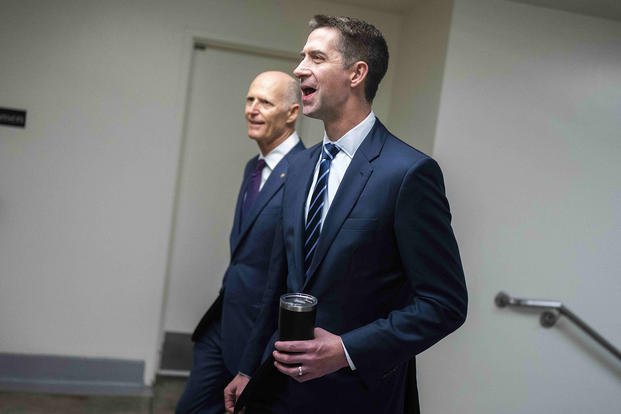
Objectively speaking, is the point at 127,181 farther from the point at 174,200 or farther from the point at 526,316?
the point at 526,316

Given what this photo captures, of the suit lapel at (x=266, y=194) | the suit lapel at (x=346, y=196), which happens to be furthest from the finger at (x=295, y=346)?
the suit lapel at (x=266, y=194)

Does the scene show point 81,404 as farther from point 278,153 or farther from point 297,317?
point 297,317

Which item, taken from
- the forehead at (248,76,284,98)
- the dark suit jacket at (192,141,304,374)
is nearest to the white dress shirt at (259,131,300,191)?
the dark suit jacket at (192,141,304,374)

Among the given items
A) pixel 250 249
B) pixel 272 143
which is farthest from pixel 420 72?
pixel 250 249

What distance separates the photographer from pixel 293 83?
240cm

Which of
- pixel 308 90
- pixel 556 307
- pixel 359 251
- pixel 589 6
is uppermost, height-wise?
pixel 589 6

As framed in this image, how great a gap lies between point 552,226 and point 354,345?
2135 mm

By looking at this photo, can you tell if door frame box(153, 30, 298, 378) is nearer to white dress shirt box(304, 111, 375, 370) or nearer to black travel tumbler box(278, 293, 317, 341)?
white dress shirt box(304, 111, 375, 370)

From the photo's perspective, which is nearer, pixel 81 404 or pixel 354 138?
pixel 354 138

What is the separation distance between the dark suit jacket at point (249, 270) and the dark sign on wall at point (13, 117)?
5.48 feet

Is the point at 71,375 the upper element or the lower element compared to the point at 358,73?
lower

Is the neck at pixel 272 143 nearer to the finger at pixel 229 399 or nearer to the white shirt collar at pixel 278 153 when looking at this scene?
the white shirt collar at pixel 278 153

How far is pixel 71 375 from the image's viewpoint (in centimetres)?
→ 321

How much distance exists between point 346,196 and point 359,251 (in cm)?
14
